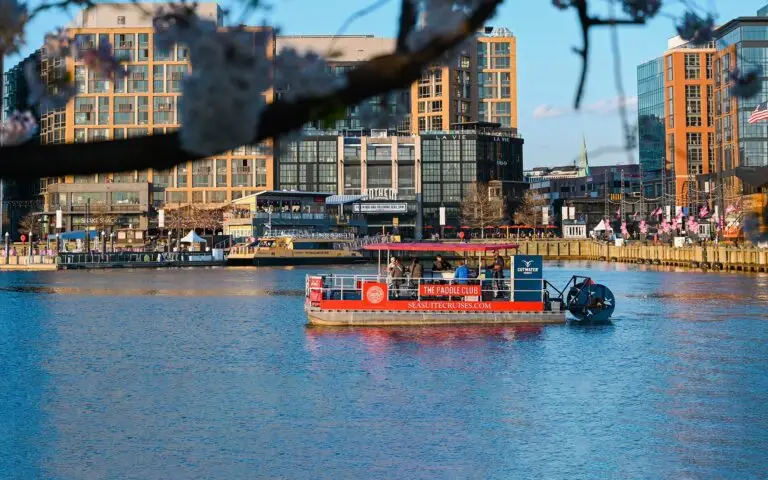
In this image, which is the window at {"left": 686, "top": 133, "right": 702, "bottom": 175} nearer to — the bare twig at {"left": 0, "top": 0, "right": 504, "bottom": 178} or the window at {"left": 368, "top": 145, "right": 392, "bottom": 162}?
the window at {"left": 368, "top": 145, "right": 392, "bottom": 162}

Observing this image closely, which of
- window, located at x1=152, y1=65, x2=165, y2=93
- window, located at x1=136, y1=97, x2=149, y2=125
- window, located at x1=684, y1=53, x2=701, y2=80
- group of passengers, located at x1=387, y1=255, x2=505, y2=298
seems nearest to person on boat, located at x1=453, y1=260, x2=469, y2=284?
group of passengers, located at x1=387, y1=255, x2=505, y2=298

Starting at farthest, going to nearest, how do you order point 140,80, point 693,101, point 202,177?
1. point 693,101
2. point 202,177
3. point 140,80

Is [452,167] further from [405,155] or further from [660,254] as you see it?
[660,254]

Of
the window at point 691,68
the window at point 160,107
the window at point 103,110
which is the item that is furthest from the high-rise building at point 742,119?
the window at point 103,110

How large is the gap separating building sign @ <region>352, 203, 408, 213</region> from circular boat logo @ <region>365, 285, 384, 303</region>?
136544 millimetres

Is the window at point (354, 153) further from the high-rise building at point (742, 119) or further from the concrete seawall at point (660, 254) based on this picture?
the high-rise building at point (742, 119)

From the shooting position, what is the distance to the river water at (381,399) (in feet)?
76.0

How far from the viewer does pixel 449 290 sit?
47906 millimetres

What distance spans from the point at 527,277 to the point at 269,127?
144ft

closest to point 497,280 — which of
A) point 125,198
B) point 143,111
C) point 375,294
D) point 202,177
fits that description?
point 375,294

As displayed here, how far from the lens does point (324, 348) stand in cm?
4203

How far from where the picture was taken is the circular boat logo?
155ft

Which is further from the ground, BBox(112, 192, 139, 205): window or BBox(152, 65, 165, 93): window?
BBox(152, 65, 165, 93): window

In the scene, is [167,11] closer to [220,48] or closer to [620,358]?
[220,48]
